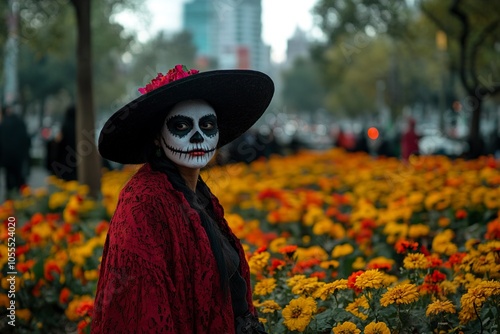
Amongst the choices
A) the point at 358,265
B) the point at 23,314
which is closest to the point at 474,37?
the point at 358,265

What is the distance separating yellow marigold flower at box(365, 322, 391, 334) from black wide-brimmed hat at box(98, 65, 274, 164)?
1.01 meters

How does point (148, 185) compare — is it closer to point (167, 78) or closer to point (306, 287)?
point (167, 78)

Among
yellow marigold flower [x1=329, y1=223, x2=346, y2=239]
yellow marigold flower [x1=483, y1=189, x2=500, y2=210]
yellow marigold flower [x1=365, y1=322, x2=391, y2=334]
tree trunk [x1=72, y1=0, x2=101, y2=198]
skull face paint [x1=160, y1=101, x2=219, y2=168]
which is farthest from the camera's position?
tree trunk [x1=72, y1=0, x2=101, y2=198]

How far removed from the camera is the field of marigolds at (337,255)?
4.03 meters

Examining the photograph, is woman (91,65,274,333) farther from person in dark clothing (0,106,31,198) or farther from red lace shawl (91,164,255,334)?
person in dark clothing (0,106,31,198)

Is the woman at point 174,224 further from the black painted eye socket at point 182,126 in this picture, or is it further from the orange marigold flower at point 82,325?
the orange marigold flower at point 82,325

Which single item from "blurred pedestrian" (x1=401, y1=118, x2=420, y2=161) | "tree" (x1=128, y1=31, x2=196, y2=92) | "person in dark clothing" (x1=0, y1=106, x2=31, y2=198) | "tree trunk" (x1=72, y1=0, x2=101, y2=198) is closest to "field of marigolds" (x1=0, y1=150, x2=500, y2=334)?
"tree trunk" (x1=72, y1=0, x2=101, y2=198)

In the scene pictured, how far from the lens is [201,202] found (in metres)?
3.65

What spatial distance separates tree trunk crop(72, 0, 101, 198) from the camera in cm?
1154

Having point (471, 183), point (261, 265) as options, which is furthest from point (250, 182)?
point (261, 265)

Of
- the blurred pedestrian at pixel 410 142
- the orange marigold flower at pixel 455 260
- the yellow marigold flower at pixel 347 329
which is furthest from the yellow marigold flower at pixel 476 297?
the blurred pedestrian at pixel 410 142

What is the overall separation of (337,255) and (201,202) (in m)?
2.52

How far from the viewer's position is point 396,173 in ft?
37.6

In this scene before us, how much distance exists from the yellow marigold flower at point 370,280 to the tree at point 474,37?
40.5 feet
